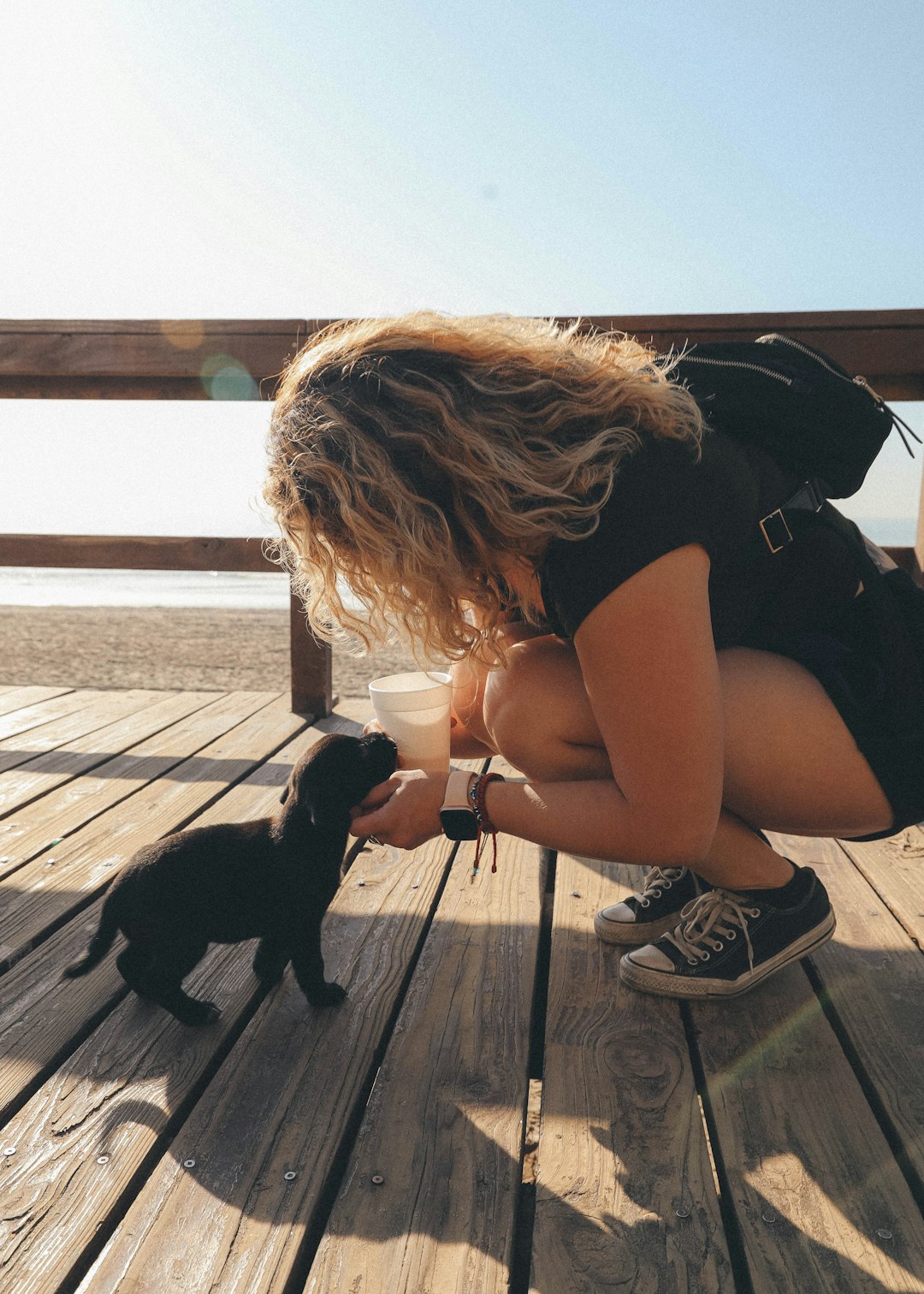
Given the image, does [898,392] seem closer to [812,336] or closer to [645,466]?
[812,336]

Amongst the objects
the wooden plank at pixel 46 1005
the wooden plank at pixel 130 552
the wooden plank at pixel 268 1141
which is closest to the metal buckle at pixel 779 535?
the wooden plank at pixel 268 1141

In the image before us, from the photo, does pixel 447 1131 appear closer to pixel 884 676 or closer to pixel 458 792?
pixel 458 792

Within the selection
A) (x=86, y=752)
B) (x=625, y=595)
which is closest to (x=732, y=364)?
(x=625, y=595)

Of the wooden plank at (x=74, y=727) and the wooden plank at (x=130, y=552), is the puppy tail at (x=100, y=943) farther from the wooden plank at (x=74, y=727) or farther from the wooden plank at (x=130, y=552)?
the wooden plank at (x=130, y=552)

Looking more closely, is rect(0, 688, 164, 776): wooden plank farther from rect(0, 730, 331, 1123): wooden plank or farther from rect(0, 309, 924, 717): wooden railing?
rect(0, 730, 331, 1123): wooden plank

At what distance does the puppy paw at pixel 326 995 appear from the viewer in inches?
66.3

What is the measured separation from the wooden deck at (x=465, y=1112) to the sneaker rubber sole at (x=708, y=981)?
4 cm

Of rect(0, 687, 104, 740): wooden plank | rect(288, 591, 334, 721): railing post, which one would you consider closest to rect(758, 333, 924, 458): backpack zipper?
rect(288, 591, 334, 721): railing post

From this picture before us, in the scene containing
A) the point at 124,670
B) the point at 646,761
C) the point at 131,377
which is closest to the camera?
the point at 646,761

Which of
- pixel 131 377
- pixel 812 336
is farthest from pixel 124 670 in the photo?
pixel 812 336

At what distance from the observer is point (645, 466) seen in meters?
1.49

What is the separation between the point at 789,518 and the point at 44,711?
3309mm

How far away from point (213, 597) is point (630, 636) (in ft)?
50.6

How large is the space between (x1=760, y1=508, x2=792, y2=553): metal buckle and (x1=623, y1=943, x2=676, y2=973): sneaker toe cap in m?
0.77
